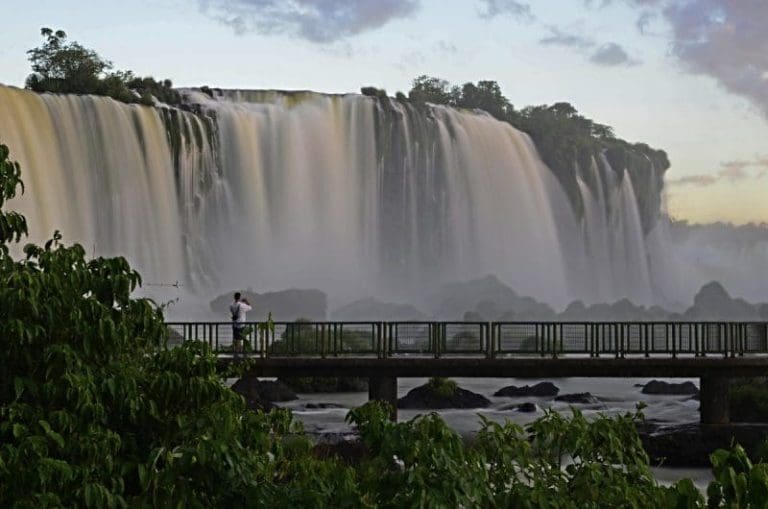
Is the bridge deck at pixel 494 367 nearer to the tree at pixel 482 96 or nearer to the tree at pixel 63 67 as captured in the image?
the tree at pixel 63 67

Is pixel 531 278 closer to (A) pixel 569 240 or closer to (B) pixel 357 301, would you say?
(A) pixel 569 240

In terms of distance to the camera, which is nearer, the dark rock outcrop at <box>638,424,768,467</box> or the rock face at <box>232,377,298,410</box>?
the dark rock outcrop at <box>638,424,768,467</box>

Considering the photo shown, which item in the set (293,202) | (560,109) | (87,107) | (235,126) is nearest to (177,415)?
(87,107)

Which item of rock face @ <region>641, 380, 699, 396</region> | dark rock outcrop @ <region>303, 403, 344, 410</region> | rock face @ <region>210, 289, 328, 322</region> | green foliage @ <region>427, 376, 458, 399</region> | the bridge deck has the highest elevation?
rock face @ <region>210, 289, 328, 322</region>

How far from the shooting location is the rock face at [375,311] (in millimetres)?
57688

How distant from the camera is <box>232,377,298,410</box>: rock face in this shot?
2962cm

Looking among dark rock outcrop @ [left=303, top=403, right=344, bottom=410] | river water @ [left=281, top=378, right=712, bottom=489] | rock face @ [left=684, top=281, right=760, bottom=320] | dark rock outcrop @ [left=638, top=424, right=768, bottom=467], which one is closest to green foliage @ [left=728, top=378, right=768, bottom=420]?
river water @ [left=281, top=378, right=712, bottom=489]

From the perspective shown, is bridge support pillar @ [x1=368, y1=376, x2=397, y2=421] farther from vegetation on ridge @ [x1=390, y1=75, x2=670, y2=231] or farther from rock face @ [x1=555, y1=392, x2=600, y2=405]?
vegetation on ridge @ [x1=390, y1=75, x2=670, y2=231]

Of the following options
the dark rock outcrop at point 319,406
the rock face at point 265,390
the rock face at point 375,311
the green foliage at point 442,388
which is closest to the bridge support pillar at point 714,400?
the green foliage at point 442,388

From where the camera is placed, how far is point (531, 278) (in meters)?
64.9

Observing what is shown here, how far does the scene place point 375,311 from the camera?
59.3m

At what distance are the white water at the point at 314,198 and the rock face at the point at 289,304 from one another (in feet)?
1.64

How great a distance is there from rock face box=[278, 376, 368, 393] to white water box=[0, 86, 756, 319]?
9248mm

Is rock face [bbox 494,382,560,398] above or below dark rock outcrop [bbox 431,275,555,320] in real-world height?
below
